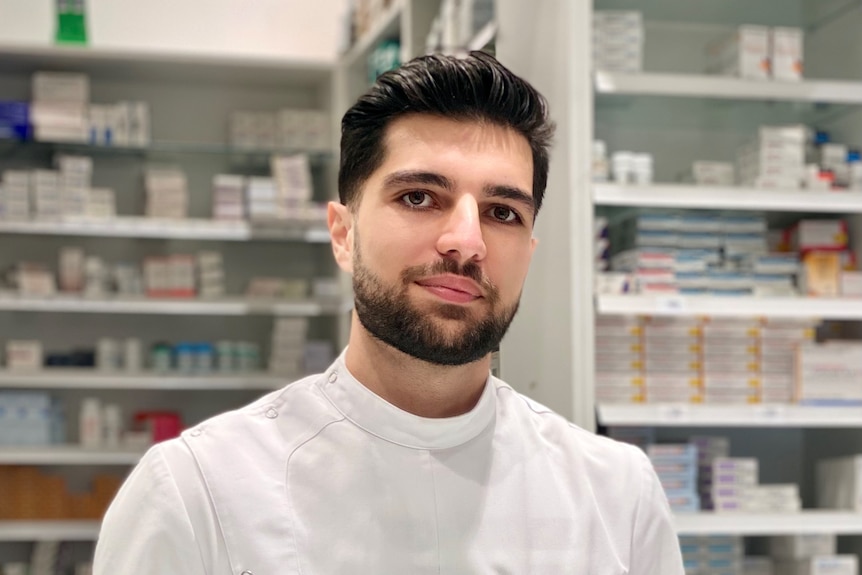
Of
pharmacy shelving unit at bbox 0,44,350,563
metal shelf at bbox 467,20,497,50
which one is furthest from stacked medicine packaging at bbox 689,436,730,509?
pharmacy shelving unit at bbox 0,44,350,563

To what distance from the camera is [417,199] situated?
56.9 inches

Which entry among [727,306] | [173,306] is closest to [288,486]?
[727,306]

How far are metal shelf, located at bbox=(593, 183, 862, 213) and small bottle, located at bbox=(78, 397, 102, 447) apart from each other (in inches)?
123

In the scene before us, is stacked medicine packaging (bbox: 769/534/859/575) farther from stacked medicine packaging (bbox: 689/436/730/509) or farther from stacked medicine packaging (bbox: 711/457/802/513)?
stacked medicine packaging (bbox: 689/436/730/509)

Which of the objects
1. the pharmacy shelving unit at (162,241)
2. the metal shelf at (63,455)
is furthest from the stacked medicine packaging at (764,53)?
the metal shelf at (63,455)

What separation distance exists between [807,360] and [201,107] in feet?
12.0

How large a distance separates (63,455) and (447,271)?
4120 mm

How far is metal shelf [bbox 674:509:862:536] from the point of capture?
312 centimetres

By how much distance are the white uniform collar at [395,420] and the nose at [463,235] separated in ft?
0.89

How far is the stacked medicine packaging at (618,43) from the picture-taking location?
321 centimetres

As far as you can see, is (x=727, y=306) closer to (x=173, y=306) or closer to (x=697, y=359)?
(x=697, y=359)

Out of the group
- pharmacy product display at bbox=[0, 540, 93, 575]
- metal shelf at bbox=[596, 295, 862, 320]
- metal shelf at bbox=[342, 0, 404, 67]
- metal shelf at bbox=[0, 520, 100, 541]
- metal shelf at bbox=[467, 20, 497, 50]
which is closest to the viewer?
metal shelf at bbox=[467, 20, 497, 50]

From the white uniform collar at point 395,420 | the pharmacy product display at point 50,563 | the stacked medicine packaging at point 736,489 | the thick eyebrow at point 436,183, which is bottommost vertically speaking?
the pharmacy product display at point 50,563

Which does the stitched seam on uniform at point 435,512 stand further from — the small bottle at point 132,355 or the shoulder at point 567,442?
the small bottle at point 132,355
